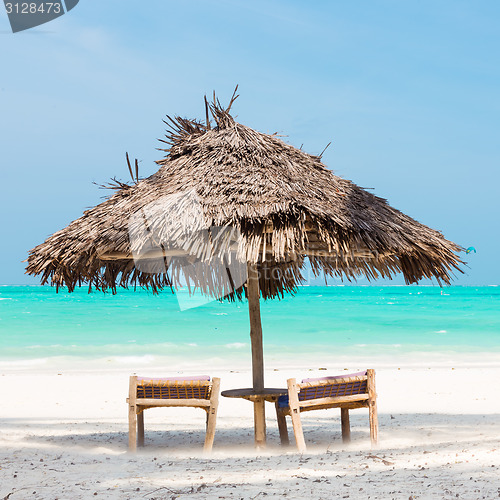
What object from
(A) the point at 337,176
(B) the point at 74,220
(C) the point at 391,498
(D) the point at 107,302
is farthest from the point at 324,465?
(D) the point at 107,302

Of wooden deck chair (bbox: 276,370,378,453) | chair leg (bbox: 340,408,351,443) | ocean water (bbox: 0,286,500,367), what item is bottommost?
ocean water (bbox: 0,286,500,367)

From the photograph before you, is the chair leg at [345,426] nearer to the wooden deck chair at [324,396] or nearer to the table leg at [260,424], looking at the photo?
the wooden deck chair at [324,396]

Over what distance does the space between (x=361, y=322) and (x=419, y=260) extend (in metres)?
22.6

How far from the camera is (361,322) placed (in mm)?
26828

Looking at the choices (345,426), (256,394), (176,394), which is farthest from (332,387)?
(176,394)

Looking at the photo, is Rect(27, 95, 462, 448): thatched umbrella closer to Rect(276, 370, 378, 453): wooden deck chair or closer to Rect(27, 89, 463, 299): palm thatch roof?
Rect(27, 89, 463, 299): palm thatch roof

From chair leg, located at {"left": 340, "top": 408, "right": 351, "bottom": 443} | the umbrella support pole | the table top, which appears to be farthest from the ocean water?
the table top

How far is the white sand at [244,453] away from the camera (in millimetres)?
3229

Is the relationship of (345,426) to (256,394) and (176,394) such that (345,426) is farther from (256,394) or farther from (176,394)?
(176,394)

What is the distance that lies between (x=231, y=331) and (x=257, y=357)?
64.1 ft

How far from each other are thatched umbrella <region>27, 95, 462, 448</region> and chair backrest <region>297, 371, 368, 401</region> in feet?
1.59

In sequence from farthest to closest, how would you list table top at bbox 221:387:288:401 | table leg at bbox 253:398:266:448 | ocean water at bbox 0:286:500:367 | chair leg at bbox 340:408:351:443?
ocean water at bbox 0:286:500:367 < chair leg at bbox 340:408:351:443 < table leg at bbox 253:398:266:448 < table top at bbox 221:387:288:401

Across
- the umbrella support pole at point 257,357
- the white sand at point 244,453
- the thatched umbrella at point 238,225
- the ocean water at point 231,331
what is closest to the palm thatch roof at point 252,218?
the thatched umbrella at point 238,225

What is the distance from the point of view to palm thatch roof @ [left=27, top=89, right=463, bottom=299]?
4.08 m
